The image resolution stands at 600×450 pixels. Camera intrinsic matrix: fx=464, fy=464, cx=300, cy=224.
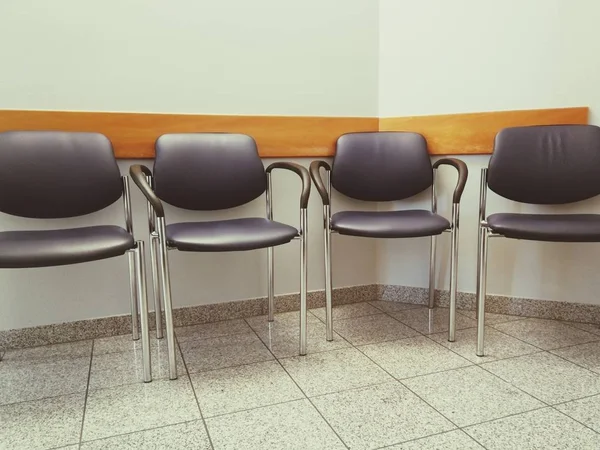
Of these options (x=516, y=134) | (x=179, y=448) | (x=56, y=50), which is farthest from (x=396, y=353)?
(x=56, y=50)

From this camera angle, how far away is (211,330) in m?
2.02

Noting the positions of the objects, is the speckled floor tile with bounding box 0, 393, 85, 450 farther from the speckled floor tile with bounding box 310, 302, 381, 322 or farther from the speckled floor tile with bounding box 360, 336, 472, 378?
the speckled floor tile with bounding box 310, 302, 381, 322

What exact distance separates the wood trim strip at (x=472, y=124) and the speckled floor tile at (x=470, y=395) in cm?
102

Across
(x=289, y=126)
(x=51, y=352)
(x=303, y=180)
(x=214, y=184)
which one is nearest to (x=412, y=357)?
(x=303, y=180)

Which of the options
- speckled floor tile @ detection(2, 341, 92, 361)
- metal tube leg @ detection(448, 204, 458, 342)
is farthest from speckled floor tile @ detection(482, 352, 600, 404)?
speckled floor tile @ detection(2, 341, 92, 361)

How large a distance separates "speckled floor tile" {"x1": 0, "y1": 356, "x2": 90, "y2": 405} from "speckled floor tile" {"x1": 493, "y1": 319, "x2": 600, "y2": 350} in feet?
5.43

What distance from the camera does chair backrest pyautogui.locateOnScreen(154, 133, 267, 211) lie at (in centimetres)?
182

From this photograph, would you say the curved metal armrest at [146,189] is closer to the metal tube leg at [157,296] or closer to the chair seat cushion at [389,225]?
the metal tube leg at [157,296]

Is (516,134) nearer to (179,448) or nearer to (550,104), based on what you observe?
(550,104)

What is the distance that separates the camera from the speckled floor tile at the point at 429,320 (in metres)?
2.00

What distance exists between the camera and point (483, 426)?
124 centimetres

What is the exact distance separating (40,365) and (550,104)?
7.45 feet

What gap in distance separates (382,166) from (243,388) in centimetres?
113

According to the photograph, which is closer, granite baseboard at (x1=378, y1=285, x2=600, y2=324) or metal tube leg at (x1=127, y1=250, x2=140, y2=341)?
metal tube leg at (x1=127, y1=250, x2=140, y2=341)
